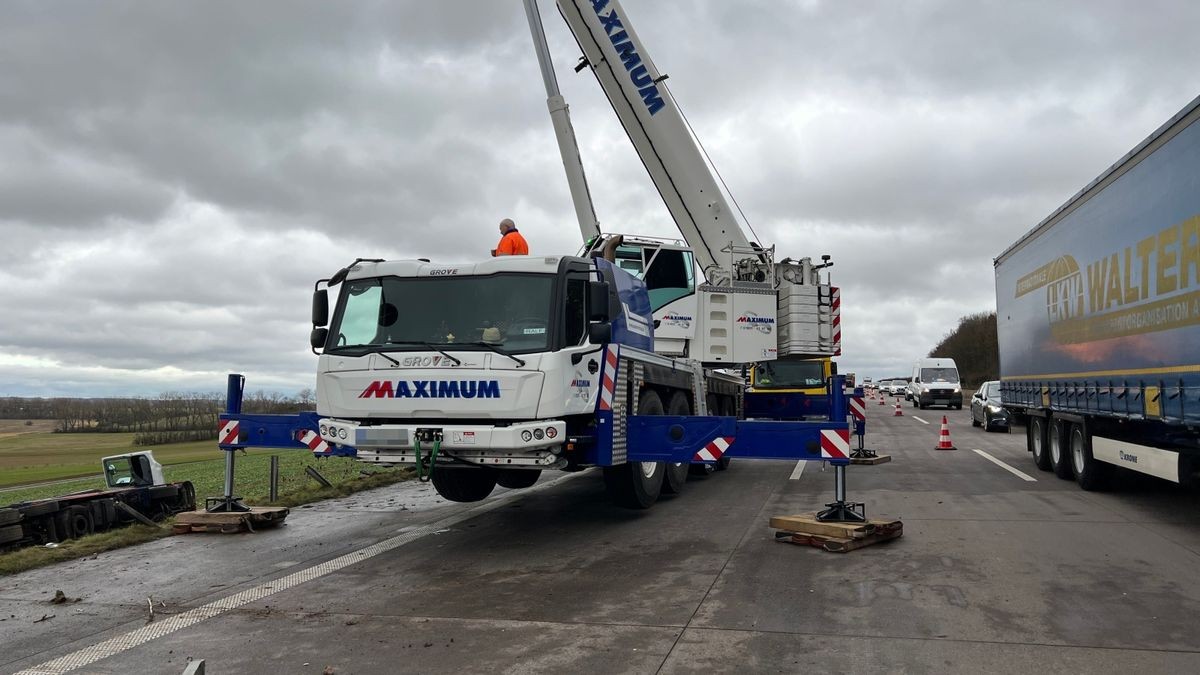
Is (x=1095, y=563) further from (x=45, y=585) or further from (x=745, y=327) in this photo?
(x=45, y=585)

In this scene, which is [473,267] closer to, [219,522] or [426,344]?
[426,344]

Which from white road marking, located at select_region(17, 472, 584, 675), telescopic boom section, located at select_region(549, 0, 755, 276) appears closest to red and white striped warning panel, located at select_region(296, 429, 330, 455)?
white road marking, located at select_region(17, 472, 584, 675)

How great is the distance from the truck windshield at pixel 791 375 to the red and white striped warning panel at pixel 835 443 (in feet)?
37.6

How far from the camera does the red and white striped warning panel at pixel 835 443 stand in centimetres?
728

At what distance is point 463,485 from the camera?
9680mm

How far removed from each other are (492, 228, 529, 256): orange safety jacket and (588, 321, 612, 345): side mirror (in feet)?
5.93

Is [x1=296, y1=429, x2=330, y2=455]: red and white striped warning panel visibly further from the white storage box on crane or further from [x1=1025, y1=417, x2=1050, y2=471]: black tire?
[x1=1025, y1=417, x2=1050, y2=471]: black tire

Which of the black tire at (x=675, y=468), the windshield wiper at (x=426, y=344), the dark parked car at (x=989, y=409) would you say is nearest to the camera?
the windshield wiper at (x=426, y=344)

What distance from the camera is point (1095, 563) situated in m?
6.56

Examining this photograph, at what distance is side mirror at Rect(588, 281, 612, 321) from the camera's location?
281 inches

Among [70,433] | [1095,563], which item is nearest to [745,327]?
[1095,563]

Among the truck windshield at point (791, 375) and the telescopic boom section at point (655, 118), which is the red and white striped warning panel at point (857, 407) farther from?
the truck windshield at point (791, 375)

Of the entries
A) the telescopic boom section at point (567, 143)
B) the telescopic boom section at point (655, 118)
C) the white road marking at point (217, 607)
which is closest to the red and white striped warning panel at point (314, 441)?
the white road marking at point (217, 607)

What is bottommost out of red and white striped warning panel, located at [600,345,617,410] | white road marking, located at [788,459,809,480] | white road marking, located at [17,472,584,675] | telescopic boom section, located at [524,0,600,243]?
white road marking, located at [17,472,584,675]
